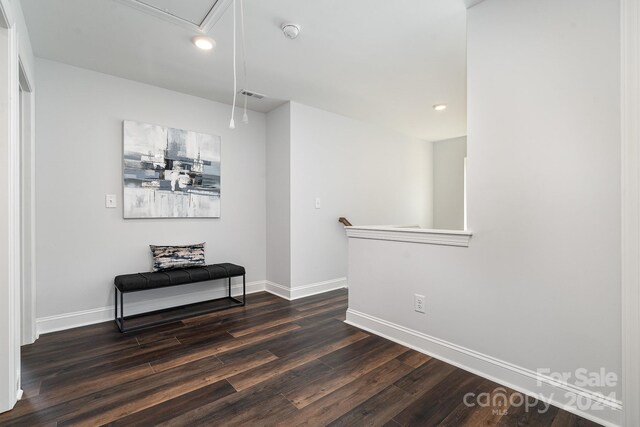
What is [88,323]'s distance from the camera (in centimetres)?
288

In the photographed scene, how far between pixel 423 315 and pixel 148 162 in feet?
9.68

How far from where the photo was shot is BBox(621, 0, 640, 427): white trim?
1407mm

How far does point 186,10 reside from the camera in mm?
2033

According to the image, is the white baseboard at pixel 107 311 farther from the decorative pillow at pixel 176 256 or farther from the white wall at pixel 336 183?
the white wall at pixel 336 183

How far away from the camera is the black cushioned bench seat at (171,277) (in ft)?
9.07

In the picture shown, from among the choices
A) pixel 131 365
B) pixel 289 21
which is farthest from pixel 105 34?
pixel 131 365

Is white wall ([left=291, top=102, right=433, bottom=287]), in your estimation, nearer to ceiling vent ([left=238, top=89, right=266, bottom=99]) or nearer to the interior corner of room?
the interior corner of room

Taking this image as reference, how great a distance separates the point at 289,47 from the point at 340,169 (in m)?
1.94

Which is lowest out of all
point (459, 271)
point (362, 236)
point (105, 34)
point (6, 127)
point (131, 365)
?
point (131, 365)

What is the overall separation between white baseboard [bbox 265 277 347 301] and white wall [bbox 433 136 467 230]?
264cm

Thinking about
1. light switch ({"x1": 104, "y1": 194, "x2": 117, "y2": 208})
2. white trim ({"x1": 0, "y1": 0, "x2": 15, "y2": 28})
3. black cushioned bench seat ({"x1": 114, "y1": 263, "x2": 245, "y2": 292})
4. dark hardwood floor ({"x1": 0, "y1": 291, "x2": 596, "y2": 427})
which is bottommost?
dark hardwood floor ({"x1": 0, "y1": 291, "x2": 596, "y2": 427})

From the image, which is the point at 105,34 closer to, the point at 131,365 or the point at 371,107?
the point at 131,365

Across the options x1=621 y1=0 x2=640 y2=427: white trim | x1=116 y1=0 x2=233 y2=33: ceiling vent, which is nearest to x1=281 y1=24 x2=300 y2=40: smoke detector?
x1=116 y1=0 x2=233 y2=33: ceiling vent

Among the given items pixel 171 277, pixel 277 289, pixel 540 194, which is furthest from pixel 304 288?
pixel 540 194
